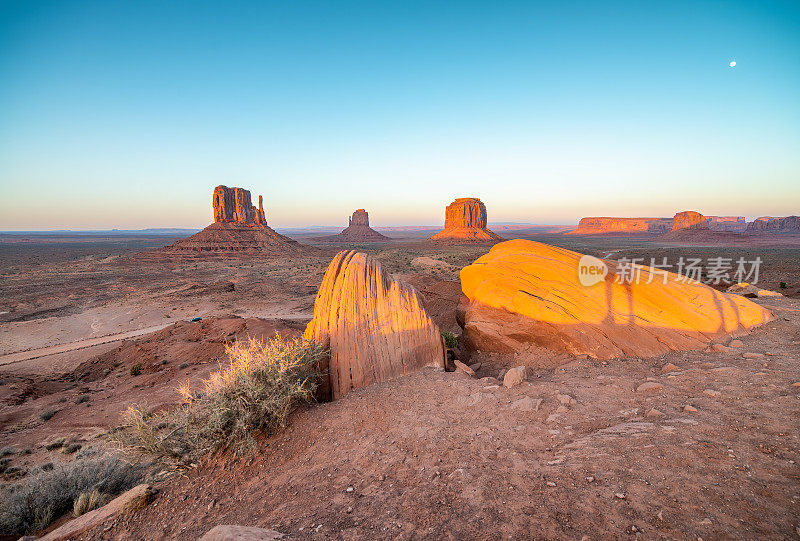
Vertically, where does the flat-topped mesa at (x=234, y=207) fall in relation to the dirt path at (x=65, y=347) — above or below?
above

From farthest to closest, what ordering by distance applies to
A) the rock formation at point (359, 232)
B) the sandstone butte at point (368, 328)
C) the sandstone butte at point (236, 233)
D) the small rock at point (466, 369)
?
the rock formation at point (359, 232) → the sandstone butte at point (236, 233) → the small rock at point (466, 369) → the sandstone butte at point (368, 328)

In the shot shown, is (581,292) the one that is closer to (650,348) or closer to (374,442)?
(650,348)

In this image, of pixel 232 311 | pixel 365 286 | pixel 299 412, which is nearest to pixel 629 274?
pixel 365 286

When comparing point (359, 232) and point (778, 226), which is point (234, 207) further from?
point (778, 226)

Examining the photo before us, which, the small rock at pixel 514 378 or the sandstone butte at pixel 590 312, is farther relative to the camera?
the sandstone butte at pixel 590 312

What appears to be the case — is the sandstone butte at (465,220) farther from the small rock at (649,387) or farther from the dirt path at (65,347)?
the small rock at (649,387)

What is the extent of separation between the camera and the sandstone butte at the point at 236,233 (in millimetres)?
71812

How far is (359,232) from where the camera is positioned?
14688 centimetres

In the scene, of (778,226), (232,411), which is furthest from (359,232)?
(778,226)

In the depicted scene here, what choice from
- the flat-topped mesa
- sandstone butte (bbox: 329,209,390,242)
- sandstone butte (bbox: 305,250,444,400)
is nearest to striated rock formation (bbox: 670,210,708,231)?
sandstone butte (bbox: 329,209,390,242)

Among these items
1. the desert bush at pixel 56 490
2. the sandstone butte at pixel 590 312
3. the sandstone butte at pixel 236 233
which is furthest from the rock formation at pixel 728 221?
the desert bush at pixel 56 490

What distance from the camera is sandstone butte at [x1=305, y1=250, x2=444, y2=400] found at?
7000 millimetres

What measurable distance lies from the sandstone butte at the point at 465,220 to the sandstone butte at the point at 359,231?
30.6 m

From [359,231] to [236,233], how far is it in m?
70.7
